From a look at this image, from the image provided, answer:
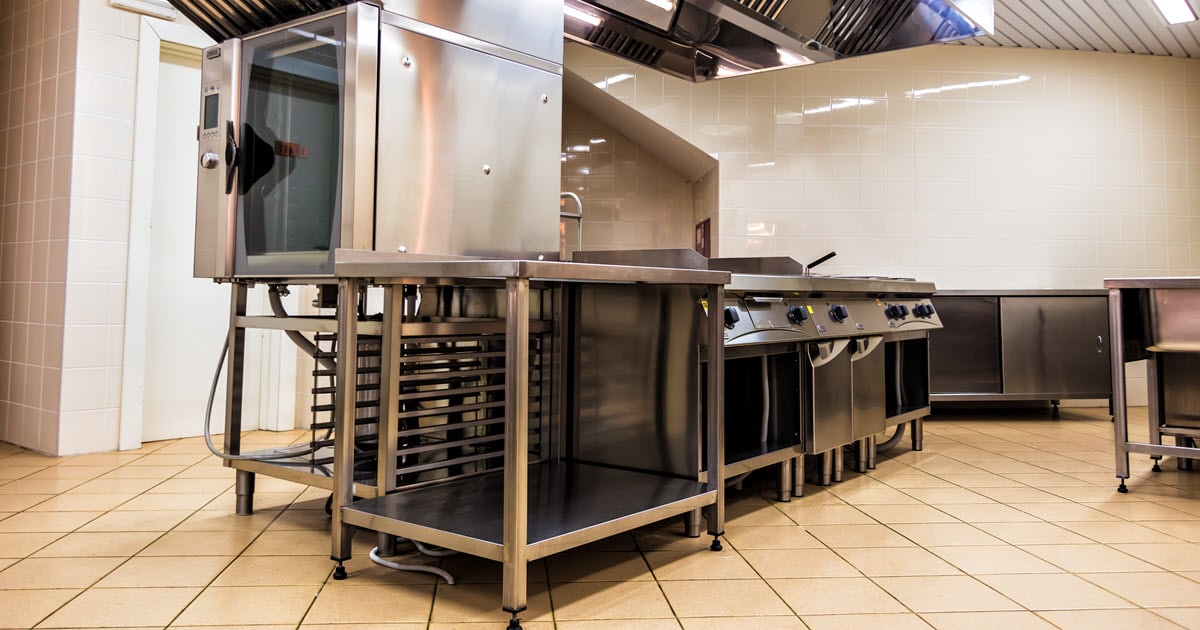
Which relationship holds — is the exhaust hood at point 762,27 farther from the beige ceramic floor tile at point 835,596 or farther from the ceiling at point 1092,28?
the beige ceramic floor tile at point 835,596

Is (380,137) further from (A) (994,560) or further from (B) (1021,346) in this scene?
(B) (1021,346)

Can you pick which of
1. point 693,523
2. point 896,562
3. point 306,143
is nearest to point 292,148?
point 306,143

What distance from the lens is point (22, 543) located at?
231 centimetres

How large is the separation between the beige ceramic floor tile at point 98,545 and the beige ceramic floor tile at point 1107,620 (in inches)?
95.4

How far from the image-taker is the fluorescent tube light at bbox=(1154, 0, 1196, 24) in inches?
184

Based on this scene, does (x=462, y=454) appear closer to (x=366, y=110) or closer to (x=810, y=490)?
(x=366, y=110)

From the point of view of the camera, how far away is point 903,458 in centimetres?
390

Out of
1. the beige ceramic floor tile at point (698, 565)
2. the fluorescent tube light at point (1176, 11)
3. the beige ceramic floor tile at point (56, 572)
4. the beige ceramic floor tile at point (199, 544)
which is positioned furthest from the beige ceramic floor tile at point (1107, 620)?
the fluorescent tube light at point (1176, 11)

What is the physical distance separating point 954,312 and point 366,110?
4.16 meters

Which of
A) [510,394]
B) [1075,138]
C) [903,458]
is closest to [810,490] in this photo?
[903,458]

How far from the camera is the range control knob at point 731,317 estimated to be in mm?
2549

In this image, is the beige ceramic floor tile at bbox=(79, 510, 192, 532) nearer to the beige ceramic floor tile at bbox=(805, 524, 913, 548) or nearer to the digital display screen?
the digital display screen

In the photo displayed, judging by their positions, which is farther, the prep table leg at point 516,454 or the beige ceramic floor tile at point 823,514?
the beige ceramic floor tile at point 823,514

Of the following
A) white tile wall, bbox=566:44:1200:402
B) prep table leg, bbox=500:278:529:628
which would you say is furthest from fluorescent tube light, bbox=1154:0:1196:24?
prep table leg, bbox=500:278:529:628
